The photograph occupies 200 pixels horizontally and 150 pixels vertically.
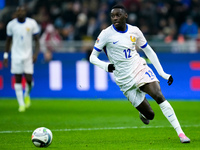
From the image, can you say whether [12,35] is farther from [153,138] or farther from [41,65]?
[153,138]

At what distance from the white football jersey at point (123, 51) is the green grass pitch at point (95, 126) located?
1069mm

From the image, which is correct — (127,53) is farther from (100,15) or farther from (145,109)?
(100,15)

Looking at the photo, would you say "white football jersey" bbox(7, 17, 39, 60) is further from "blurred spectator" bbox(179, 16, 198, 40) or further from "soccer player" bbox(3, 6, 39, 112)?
"blurred spectator" bbox(179, 16, 198, 40)

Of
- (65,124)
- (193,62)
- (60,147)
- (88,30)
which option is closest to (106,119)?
(65,124)

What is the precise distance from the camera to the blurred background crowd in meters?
18.5

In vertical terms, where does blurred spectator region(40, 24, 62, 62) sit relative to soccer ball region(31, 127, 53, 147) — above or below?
below

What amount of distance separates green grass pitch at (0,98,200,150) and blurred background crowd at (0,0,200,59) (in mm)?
3112

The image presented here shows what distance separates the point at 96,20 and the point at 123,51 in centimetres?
1246

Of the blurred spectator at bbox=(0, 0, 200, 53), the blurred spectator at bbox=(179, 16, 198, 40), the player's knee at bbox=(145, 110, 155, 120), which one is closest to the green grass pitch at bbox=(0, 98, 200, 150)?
the player's knee at bbox=(145, 110, 155, 120)

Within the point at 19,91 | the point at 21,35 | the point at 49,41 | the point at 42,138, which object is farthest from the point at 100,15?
Result: the point at 42,138

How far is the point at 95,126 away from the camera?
34.4 feet

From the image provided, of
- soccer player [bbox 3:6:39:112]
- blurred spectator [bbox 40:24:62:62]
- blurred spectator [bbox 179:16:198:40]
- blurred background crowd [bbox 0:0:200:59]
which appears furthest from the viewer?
blurred spectator [bbox 179:16:198:40]

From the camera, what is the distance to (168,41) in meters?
18.6

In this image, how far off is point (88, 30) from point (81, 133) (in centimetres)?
1121
